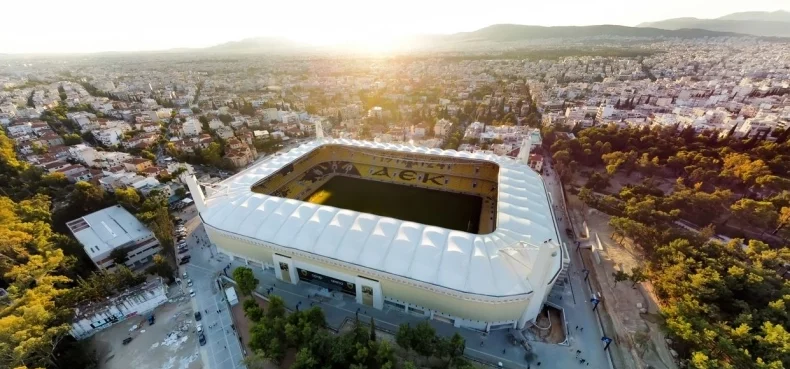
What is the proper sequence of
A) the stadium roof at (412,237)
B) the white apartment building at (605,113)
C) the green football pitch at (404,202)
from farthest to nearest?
the white apartment building at (605,113)
the green football pitch at (404,202)
the stadium roof at (412,237)

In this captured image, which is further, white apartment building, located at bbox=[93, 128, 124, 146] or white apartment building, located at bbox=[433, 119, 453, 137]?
white apartment building, located at bbox=[433, 119, 453, 137]

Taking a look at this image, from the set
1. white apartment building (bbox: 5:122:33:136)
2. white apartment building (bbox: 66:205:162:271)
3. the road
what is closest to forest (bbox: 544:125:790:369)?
the road

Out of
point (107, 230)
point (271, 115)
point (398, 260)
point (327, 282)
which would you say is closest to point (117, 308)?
point (107, 230)

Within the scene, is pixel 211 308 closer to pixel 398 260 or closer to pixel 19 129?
pixel 398 260

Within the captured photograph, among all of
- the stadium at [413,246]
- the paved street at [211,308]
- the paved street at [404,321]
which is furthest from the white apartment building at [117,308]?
the stadium at [413,246]

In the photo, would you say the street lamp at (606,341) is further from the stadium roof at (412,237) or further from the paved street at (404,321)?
the stadium roof at (412,237)

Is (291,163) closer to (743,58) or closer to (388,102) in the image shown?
(388,102)

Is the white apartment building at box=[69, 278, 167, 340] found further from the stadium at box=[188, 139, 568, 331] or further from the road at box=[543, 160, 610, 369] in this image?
the road at box=[543, 160, 610, 369]
